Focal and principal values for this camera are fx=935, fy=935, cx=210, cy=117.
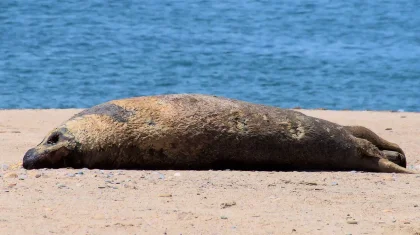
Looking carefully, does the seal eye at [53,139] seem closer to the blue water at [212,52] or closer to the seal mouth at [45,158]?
the seal mouth at [45,158]

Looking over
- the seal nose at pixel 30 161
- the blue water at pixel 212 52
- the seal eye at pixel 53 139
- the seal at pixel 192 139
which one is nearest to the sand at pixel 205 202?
the seal nose at pixel 30 161

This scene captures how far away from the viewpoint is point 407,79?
63.8ft

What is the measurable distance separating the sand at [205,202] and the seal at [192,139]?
210 millimetres

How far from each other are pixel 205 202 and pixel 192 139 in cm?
126

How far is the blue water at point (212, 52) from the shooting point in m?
17.3

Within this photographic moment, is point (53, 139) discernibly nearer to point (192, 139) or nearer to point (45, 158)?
point (45, 158)

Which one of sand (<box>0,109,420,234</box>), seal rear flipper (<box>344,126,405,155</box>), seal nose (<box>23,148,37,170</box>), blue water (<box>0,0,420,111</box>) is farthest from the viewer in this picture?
blue water (<box>0,0,420,111</box>)

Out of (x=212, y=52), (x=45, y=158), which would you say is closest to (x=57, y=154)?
(x=45, y=158)

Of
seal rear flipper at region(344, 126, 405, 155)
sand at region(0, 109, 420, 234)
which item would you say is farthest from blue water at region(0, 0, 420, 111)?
sand at region(0, 109, 420, 234)

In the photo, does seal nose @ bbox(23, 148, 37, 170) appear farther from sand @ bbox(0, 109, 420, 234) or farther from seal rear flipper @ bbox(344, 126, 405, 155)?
seal rear flipper @ bbox(344, 126, 405, 155)

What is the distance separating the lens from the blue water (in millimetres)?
17312

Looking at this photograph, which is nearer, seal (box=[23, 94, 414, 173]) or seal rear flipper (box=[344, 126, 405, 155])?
seal (box=[23, 94, 414, 173])

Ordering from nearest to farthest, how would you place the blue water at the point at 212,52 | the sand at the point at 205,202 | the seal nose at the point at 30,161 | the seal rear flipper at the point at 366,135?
the sand at the point at 205,202 → the seal nose at the point at 30,161 → the seal rear flipper at the point at 366,135 → the blue water at the point at 212,52

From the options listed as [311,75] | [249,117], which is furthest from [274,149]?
[311,75]
